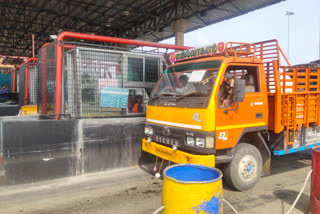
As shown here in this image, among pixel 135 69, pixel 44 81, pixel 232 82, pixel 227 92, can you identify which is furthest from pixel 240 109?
pixel 44 81

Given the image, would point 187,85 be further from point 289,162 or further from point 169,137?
point 289,162

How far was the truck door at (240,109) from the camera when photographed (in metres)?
4.38

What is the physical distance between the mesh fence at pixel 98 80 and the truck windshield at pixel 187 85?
139 cm

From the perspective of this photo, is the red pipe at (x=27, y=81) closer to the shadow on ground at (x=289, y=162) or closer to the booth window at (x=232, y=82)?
the booth window at (x=232, y=82)

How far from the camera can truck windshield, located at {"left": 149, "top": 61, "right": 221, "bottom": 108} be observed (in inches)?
176

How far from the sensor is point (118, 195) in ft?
15.1

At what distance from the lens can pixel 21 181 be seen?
4.90m

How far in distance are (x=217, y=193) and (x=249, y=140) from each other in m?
2.94

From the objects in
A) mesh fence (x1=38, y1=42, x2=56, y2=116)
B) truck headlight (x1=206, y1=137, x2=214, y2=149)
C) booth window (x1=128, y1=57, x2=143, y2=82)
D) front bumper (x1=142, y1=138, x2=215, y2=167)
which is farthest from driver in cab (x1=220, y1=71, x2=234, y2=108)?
mesh fence (x1=38, y1=42, x2=56, y2=116)

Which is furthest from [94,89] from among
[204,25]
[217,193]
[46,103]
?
[204,25]

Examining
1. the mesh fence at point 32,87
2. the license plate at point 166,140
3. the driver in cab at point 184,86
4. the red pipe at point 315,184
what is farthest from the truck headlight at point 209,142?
the mesh fence at point 32,87

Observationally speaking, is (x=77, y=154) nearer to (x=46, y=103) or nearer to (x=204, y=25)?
(x=46, y=103)

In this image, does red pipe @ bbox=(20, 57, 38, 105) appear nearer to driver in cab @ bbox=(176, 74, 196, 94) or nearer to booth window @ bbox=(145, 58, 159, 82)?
booth window @ bbox=(145, 58, 159, 82)

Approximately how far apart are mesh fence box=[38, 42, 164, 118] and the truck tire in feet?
10.1
